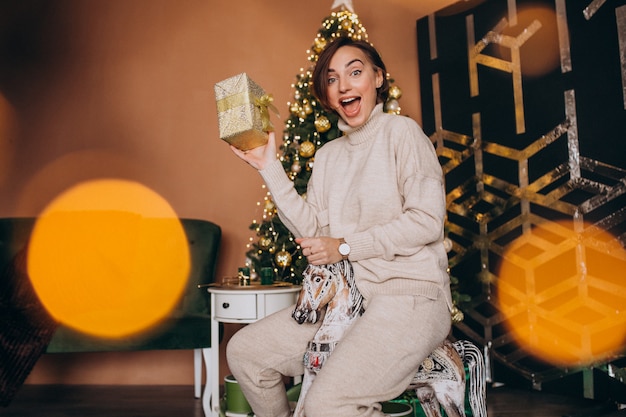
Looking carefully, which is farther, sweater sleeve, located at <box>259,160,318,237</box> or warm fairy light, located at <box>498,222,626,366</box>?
warm fairy light, located at <box>498,222,626,366</box>

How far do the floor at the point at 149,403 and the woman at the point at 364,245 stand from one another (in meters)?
1.76

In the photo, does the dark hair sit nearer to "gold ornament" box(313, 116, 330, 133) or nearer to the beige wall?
"gold ornament" box(313, 116, 330, 133)

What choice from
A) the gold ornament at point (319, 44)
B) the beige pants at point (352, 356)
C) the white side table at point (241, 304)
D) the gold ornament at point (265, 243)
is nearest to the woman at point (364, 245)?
the beige pants at point (352, 356)

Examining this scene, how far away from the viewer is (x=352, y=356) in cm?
133

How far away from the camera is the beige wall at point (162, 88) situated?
13.6 feet

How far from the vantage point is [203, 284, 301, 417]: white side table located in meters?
2.95

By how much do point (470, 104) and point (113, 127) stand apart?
255 cm

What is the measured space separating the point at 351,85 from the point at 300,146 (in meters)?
1.66

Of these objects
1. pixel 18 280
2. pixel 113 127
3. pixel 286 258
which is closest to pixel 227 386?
pixel 286 258

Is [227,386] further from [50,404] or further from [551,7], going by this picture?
[551,7]

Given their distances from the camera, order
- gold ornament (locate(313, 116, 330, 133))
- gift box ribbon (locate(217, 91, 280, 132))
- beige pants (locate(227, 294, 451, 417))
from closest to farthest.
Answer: beige pants (locate(227, 294, 451, 417)) → gift box ribbon (locate(217, 91, 280, 132)) → gold ornament (locate(313, 116, 330, 133))

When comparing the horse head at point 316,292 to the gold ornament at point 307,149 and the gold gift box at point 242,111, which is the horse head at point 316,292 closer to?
the gold gift box at point 242,111

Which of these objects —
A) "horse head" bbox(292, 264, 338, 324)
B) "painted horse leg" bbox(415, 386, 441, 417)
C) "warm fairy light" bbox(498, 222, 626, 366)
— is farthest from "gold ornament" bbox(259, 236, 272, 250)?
"painted horse leg" bbox(415, 386, 441, 417)

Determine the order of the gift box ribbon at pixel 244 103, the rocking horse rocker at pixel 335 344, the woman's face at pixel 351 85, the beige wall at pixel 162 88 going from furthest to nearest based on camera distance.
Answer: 1. the beige wall at pixel 162 88
2. the woman's face at pixel 351 85
3. the gift box ribbon at pixel 244 103
4. the rocking horse rocker at pixel 335 344
